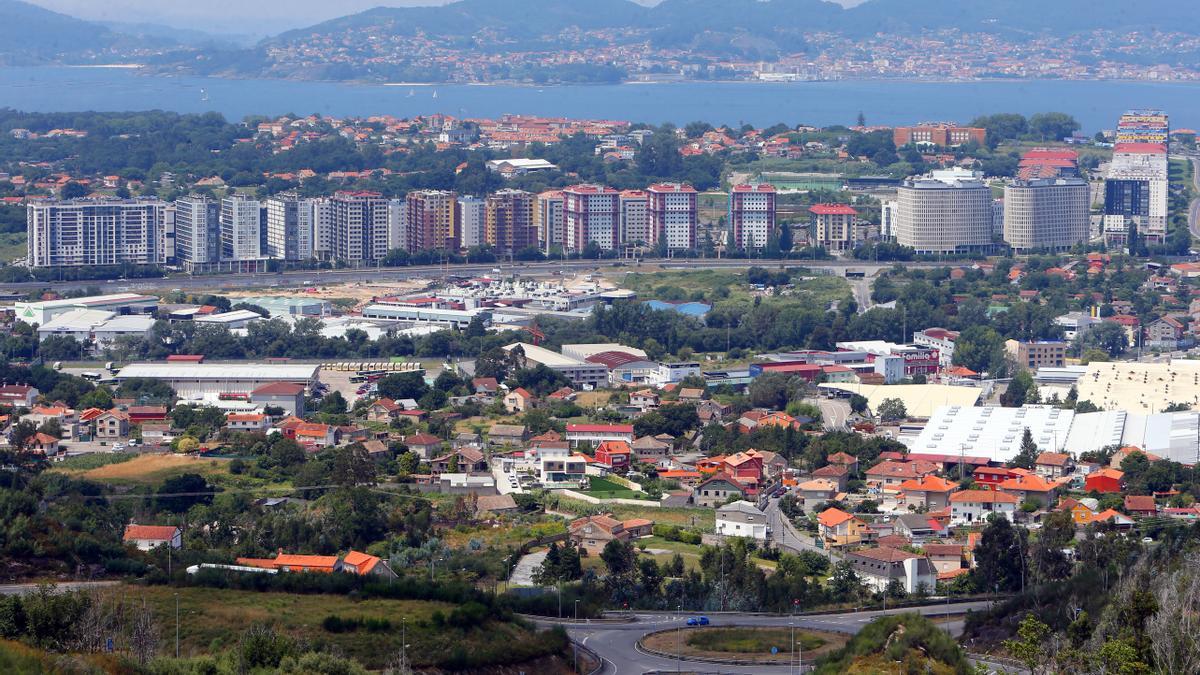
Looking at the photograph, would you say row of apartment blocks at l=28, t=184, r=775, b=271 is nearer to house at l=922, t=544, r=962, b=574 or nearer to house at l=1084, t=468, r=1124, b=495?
house at l=1084, t=468, r=1124, b=495

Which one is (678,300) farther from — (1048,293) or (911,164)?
(911,164)

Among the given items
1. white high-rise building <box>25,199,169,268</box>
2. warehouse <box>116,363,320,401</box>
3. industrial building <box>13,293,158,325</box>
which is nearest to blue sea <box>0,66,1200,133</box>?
white high-rise building <box>25,199,169,268</box>

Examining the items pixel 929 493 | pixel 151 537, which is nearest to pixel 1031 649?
pixel 151 537

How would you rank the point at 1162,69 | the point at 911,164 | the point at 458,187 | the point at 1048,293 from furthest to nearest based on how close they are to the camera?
the point at 1162,69 < the point at 911,164 < the point at 458,187 < the point at 1048,293

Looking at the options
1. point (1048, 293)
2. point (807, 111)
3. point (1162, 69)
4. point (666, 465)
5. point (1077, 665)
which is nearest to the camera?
point (1077, 665)

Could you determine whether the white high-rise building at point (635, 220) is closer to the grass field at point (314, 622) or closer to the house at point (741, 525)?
the house at point (741, 525)

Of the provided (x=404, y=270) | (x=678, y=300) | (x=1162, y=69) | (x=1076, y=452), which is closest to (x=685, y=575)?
(x=1076, y=452)

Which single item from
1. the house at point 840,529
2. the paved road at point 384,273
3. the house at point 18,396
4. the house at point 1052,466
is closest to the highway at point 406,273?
the paved road at point 384,273
